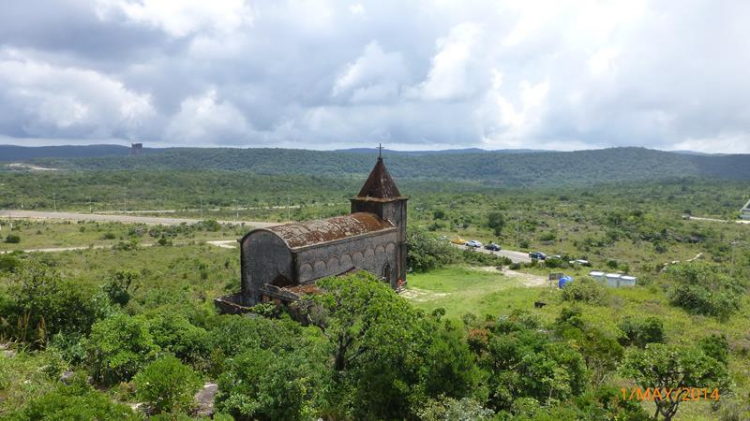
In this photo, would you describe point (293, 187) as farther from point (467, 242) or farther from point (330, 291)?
point (330, 291)

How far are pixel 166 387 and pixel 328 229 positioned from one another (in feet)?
55.6

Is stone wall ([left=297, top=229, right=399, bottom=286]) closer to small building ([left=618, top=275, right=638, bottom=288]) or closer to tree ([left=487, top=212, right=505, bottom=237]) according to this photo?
small building ([left=618, top=275, right=638, bottom=288])

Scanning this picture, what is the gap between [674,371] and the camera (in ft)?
44.1

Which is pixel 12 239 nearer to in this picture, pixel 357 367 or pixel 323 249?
pixel 323 249

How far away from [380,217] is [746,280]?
30.6 metres

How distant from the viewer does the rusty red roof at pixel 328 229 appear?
2688 cm

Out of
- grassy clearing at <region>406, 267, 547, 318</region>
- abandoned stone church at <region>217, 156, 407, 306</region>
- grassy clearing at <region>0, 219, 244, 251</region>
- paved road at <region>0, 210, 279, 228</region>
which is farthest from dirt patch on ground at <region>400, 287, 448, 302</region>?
paved road at <region>0, 210, 279, 228</region>

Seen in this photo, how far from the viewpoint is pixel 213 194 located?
12975cm

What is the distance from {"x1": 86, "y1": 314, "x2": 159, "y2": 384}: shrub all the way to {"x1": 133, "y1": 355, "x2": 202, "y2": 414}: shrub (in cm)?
201

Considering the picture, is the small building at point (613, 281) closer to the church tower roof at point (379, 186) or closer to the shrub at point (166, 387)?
the church tower roof at point (379, 186)

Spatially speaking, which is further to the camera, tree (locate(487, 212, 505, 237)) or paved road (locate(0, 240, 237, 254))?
tree (locate(487, 212, 505, 237))

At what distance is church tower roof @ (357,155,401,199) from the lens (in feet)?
113

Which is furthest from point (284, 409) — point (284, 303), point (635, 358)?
point (284, 303)

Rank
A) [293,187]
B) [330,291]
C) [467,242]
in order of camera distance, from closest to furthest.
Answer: [330,291], [467,242], [293,187]
